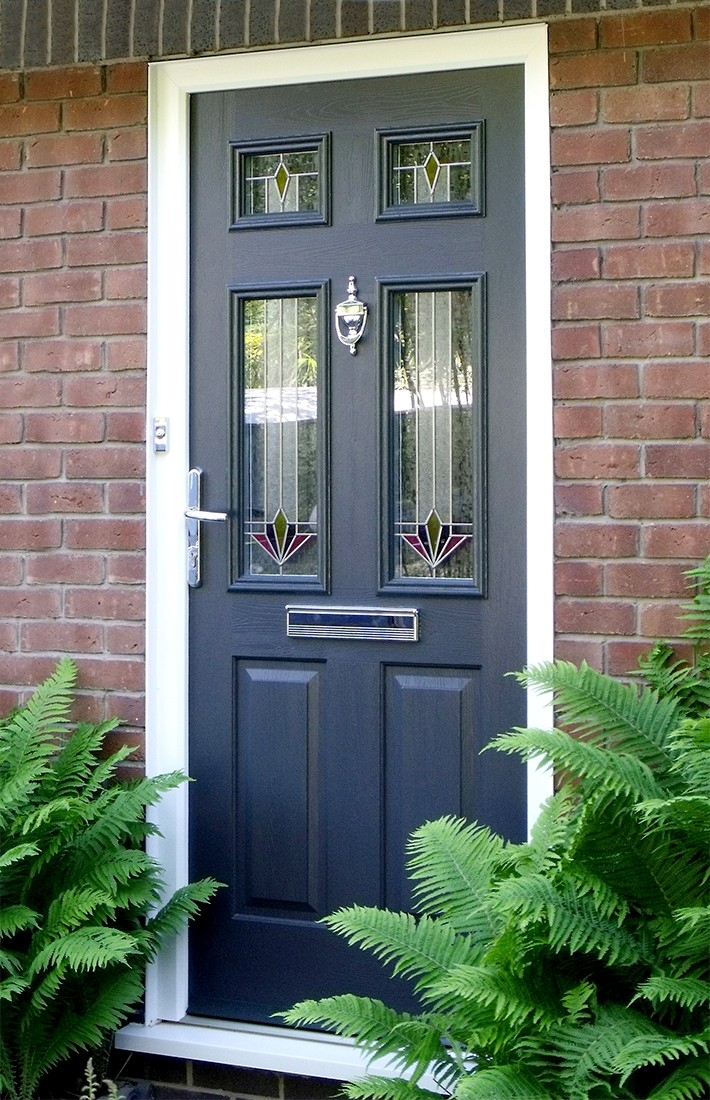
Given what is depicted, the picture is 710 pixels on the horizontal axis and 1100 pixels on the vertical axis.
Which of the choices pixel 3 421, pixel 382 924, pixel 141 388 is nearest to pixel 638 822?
pixel 382 924

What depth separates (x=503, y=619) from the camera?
298 centimetres

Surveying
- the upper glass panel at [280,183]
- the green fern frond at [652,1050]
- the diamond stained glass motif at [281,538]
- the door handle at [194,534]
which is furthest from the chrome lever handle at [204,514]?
the green fern frond at [652,1050]

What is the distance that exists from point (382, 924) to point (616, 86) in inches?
78.9

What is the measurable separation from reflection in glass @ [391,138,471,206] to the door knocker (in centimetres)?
26

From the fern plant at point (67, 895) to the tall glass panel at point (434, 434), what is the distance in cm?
85

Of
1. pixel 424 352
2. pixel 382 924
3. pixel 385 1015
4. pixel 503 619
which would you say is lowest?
pixel 385 1015

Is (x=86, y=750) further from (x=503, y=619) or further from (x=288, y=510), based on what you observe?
(x=503, y=619)

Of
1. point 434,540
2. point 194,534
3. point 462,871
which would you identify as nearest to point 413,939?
point 462,871

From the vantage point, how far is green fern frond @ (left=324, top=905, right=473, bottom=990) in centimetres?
253

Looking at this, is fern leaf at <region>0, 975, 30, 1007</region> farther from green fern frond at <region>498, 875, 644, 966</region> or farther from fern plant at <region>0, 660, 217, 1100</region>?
green fern frond at <region>498, 875, 644, 966</region>

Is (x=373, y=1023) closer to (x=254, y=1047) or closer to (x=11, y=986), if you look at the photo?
(x=254, y=1047)

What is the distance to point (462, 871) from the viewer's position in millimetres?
2623

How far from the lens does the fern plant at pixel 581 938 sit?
2.18 metres

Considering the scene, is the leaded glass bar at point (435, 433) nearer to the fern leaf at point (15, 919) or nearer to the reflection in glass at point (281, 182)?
the reflection in glass at point (281, 182)
